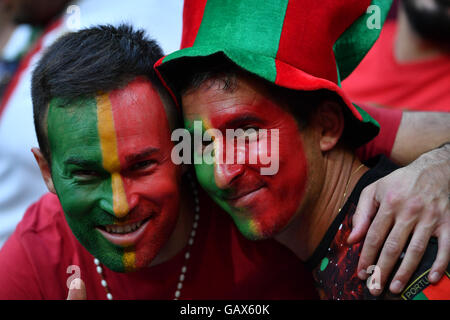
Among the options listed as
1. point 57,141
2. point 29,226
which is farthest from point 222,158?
point 29,226

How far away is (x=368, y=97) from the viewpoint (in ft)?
11.7

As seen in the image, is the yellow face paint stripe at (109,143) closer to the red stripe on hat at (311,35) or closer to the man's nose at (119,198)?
the man's nose at (119,198)

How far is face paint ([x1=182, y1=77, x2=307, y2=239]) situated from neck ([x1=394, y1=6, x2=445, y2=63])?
7.51 feet

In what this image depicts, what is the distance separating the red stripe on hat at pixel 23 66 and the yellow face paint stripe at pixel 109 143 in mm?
2379

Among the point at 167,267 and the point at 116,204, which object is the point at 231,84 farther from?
the point at 167,267

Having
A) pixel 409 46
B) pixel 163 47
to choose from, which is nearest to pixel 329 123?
pixel 163 47

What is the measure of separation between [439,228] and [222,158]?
2.17 ft

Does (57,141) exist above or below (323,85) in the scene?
below

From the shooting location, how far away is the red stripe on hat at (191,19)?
1.60 m

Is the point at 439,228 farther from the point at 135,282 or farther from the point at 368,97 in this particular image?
the point at 368,97

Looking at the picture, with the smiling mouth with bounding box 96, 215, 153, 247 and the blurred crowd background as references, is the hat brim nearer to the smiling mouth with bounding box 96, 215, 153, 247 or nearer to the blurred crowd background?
the smiling mouth with bounding box 96, 215, 153, 247

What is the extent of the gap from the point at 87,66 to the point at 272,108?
0.59 m
